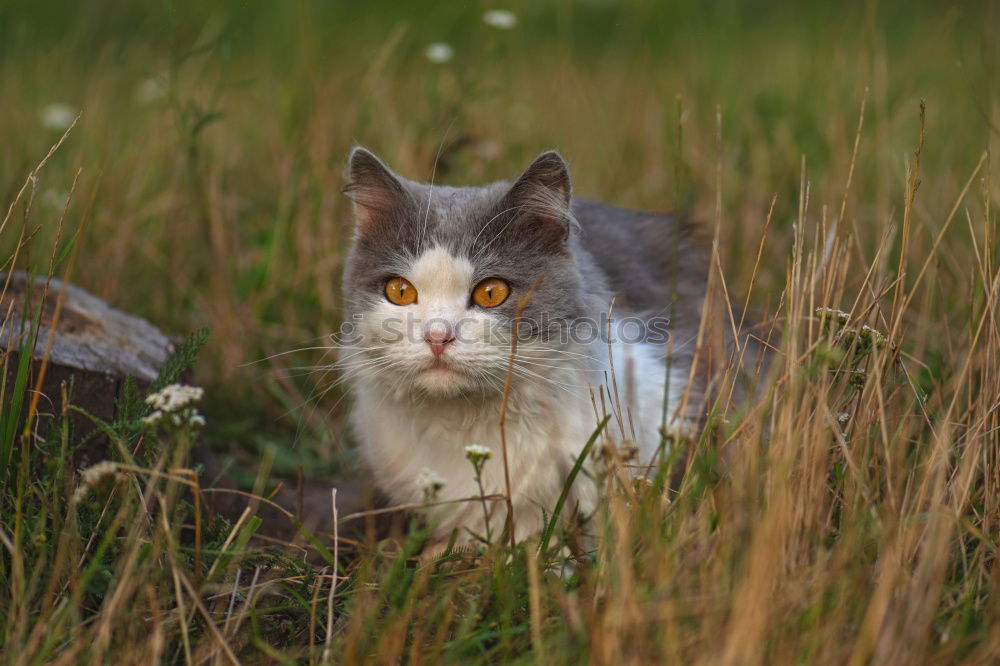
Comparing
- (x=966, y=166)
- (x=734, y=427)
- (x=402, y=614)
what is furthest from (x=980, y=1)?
(x=402, y=614)

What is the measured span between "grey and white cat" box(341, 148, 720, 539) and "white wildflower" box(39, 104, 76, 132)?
2.19m

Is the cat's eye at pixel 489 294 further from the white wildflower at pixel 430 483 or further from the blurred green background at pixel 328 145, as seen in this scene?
the blurred green background at pixel 328 145

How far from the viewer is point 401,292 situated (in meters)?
2.33

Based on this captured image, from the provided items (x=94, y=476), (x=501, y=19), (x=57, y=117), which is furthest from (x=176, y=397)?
(x=57, y=117)

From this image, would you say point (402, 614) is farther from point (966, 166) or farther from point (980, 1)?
point (980, 1)

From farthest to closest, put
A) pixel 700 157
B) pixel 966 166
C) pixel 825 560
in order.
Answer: pixel 700 157, pixel 966 166, pixel 825 560

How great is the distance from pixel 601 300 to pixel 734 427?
601mm

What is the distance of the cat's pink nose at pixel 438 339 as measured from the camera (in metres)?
2.12

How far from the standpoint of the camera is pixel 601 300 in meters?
2.48

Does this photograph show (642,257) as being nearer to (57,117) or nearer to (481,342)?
(481,342)

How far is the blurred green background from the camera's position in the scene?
3.56 m

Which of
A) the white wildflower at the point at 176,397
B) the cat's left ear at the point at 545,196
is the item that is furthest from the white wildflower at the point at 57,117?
the white wildflower at the point at 176,397

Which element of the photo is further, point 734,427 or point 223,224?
point 223,224

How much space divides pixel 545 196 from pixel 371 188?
48cm
